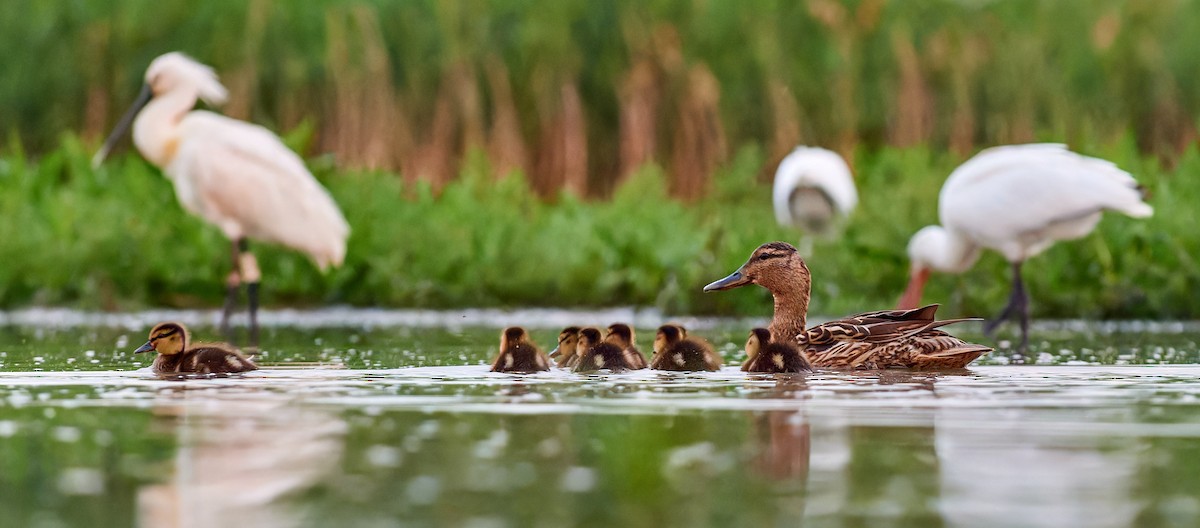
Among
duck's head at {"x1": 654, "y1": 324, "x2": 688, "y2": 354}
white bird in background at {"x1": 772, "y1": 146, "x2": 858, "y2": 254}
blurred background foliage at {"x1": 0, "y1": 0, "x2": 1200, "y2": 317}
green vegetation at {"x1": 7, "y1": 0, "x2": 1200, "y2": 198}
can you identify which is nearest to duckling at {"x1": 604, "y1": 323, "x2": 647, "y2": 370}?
duck's head at {"x1": 654, "y1": 324, "x2": 688, "y2": 354}

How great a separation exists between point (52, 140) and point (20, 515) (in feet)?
48.1

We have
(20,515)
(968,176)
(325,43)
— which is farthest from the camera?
(325,43)

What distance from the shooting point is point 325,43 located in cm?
1814

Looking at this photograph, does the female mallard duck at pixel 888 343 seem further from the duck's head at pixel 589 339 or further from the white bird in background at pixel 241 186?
the white bird in background at pixel 241 186

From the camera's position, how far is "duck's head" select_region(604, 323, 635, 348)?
9.16 metres

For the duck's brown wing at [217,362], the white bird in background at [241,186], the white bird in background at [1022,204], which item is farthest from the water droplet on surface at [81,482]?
the white bird in background at [241,186]

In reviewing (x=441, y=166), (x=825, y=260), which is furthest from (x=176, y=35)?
(x=825, y=260)

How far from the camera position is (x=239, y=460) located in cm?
554

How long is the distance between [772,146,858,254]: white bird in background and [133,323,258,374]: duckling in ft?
30.5

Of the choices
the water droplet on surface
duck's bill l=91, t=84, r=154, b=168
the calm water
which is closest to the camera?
the calm water

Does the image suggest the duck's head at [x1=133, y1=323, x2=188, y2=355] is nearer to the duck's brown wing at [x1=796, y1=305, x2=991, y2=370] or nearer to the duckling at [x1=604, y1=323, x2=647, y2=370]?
the duckling at [x1=604, y1=323, x2=647, y2=370]

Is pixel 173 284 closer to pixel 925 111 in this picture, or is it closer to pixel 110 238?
pixel 110 238

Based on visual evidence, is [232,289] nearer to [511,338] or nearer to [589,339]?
[589,339]

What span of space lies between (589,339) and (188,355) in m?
1.72
